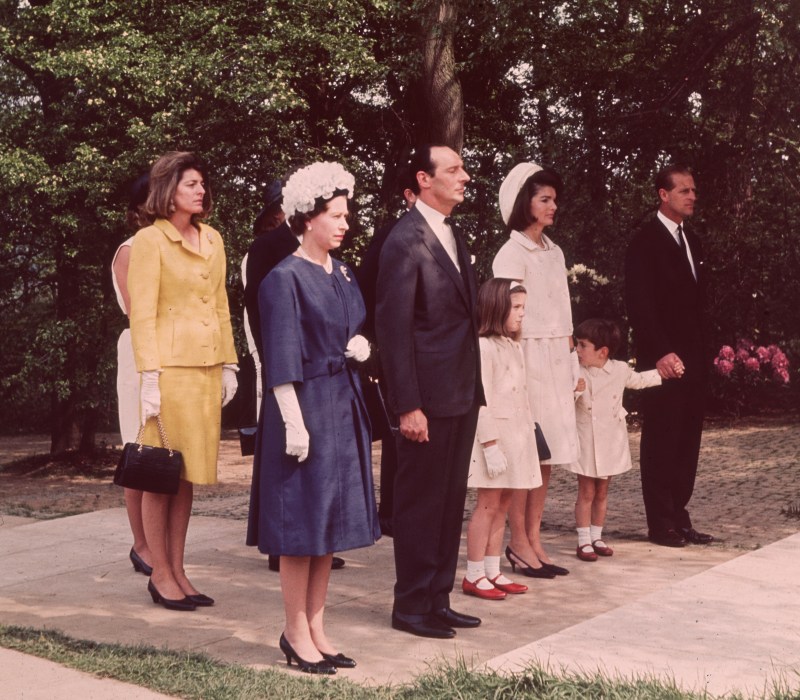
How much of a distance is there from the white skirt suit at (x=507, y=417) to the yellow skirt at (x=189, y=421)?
136 centimetres

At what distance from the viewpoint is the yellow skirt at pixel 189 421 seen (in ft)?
19.0

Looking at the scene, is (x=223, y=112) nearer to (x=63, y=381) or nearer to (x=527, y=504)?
(x=63, y=381)

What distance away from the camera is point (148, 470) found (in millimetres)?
5551

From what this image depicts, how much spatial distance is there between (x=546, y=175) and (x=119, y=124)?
9314 millimetres

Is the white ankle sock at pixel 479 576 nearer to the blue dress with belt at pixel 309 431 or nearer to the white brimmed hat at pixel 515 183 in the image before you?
the blue dress with belt at pixel 309 431

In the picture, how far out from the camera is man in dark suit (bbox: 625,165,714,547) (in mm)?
7461

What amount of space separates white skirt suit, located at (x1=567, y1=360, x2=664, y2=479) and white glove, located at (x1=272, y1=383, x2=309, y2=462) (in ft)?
9.11

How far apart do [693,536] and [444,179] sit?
3.33 meters

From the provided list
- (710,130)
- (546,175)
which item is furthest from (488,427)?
(710,130)

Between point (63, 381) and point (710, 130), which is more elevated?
point (710, 130)

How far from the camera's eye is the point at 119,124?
47.7 ft

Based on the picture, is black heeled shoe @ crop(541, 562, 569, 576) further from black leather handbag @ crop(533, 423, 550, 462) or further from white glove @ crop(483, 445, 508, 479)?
white glove @ crop(483, 445, 508, 479)

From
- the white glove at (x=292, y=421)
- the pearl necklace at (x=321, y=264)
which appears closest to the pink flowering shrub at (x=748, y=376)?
the pearl necklace at (x=321, y=264)

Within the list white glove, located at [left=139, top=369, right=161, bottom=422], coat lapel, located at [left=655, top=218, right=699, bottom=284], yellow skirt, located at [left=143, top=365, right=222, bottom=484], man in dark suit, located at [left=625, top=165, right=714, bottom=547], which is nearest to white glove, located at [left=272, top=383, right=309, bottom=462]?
white glove, located at [left=139, top=369, right=161, bottom=422]
